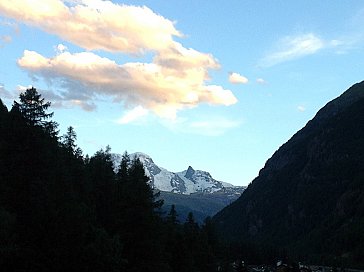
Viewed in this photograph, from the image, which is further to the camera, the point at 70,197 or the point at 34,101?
the point at 34,101

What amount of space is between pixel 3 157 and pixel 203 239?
69.6 metres

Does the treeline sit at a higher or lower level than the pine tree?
lower

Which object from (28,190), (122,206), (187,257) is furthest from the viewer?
(187,257)

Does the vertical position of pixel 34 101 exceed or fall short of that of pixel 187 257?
it exceeds it

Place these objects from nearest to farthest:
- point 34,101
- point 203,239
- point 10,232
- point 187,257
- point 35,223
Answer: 1. point 10,232
2. point 35,223
3. point 34,101
4. point 187,257
5. point 203,239

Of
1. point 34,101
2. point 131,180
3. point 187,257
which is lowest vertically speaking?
point 187,257

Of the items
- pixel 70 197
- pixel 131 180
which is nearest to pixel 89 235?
pixel 70 197

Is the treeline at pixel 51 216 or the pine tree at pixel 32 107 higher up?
the pine tree at pixel 32 107

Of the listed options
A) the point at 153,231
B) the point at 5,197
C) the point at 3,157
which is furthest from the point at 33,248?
the point at 153,231

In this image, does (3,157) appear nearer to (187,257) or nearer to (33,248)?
(33,248)

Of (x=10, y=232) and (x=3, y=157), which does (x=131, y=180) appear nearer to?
(x=3, y=157)

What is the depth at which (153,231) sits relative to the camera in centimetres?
5688

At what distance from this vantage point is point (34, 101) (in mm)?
49156

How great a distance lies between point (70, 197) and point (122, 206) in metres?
11.1
